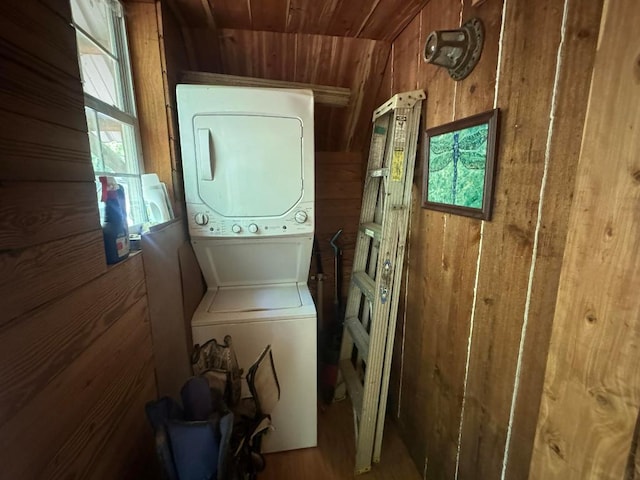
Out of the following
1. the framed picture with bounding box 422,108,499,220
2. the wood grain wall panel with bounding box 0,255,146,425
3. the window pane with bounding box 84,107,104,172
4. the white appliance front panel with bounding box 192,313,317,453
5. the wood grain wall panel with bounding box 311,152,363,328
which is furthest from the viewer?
the wood grain wall panel with bounding box 311,152,363,328

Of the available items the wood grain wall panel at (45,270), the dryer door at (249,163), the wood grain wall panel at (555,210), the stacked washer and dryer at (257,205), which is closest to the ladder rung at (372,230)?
the stacked washer and dryer at (257,205)

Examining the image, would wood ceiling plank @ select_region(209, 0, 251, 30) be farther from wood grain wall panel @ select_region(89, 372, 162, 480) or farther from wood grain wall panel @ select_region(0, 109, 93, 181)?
wood grain wall panel @ select_region(89, 372, 162, 480)

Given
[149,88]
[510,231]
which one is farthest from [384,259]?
[149,88]

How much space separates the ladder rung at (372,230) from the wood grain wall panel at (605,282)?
0.85 metres

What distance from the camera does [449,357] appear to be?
49.2 inches

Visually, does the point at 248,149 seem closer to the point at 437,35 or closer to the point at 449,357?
the point at 437,35

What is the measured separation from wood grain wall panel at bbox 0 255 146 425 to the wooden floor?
127 cm

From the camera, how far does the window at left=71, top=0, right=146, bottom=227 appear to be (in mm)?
1067

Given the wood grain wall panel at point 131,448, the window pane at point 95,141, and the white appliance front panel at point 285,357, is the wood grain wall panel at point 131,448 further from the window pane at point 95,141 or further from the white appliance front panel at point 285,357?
the window pane at point 95,141

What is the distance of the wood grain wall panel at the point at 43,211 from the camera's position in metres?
0.55

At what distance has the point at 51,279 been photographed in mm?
642

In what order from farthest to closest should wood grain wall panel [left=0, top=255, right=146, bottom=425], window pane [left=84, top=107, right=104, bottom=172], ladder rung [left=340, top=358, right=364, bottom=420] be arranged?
ladder rung [left=340, top=358, right=364, bottom=420], window pane [left=84, top=107, right=104, bottom=172], wood grain wall panel [left=0, top=255, right=146, bottom=425]

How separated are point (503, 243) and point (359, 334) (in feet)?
3.24

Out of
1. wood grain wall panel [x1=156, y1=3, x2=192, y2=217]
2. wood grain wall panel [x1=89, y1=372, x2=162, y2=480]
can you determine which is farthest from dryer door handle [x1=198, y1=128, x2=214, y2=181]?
wood grain wall panel [x1=89, y1=372, x2=162, y2=480]
